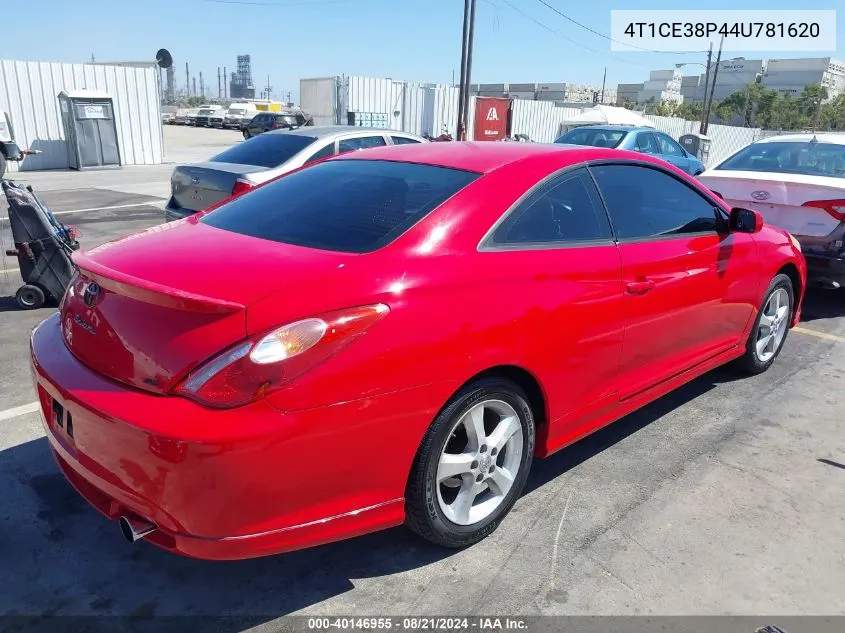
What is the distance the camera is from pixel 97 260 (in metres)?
2.52

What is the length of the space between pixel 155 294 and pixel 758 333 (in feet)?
13.0

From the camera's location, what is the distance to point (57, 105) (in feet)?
56.3

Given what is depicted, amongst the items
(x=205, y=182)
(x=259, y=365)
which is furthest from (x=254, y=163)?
(x=259, y=365)

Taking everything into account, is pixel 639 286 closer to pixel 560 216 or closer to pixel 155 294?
pixel 560 216

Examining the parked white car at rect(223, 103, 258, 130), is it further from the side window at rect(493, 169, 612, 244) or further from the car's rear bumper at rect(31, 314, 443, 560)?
the car's rear bumper at rect(31, 314, 443, 560)

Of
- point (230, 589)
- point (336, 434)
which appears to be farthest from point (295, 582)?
point (336, 434)

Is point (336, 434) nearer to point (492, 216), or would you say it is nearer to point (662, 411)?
point (492, 216)

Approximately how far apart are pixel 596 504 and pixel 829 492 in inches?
47.4

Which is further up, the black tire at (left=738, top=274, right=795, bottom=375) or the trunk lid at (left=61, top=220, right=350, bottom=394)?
the trunk lid at (left=61, top=220, right=350, bottom=394)

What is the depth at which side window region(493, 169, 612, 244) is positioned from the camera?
279cm

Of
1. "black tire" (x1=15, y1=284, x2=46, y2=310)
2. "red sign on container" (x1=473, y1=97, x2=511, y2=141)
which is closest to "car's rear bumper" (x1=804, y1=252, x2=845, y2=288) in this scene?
"black tire" (x1=15, y1=284, x2=46, y2=310)

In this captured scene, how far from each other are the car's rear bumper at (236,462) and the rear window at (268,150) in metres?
5.49

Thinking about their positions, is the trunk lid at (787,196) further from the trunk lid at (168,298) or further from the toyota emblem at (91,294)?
the toyota emblem at (91,294)

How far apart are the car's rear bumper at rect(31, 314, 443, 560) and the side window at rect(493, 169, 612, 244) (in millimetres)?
861
